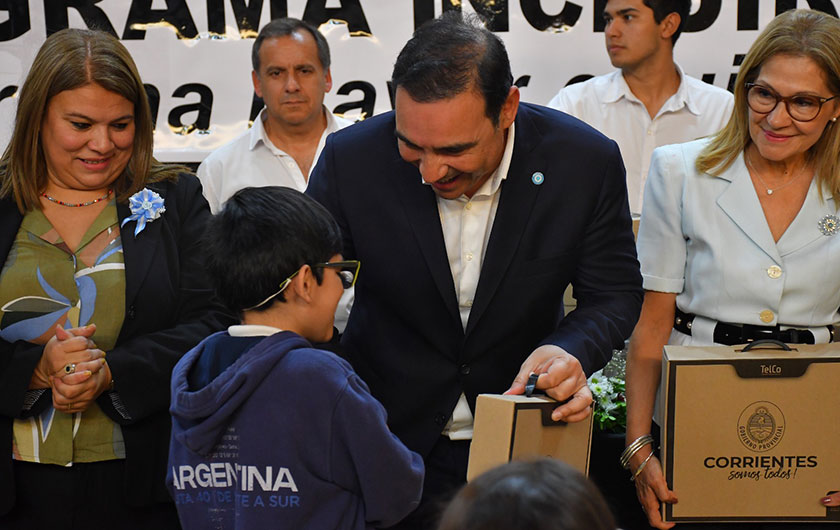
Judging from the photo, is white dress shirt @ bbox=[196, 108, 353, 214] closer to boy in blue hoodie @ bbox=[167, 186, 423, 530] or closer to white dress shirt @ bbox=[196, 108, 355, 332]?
white dress shirt @ bbox=[196, 108, 355, 332]

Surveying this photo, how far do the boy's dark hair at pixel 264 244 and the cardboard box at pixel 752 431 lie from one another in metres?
0.88

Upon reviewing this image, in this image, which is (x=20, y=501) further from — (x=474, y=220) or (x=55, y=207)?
(x=474, y=220)

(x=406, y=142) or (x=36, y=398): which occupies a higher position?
(x=406, y=142)

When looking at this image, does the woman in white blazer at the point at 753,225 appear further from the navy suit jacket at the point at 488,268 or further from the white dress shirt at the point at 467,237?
the white dress shirt at the point at 467,237

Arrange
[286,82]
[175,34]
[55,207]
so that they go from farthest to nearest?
[175,34] < [286,82] < [55,207]

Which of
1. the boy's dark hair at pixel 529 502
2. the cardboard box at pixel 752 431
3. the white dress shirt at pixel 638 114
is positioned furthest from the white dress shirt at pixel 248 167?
the boy's dark hair at pixel 529 502

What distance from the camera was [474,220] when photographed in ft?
8.14

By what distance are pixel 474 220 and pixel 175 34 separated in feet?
8.93

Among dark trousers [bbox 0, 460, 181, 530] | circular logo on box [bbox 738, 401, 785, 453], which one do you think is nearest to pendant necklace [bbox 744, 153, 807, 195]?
circular logo on box [bbox 738, 401, 785, 453]

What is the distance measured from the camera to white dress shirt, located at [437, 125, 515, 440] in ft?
8.09

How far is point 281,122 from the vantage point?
4.36 m

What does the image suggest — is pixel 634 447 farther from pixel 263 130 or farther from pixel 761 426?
pixel 263 130

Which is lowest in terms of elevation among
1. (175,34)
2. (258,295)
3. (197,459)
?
(197,459)

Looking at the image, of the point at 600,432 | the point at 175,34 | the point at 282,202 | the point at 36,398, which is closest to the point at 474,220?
the point at 282,202
